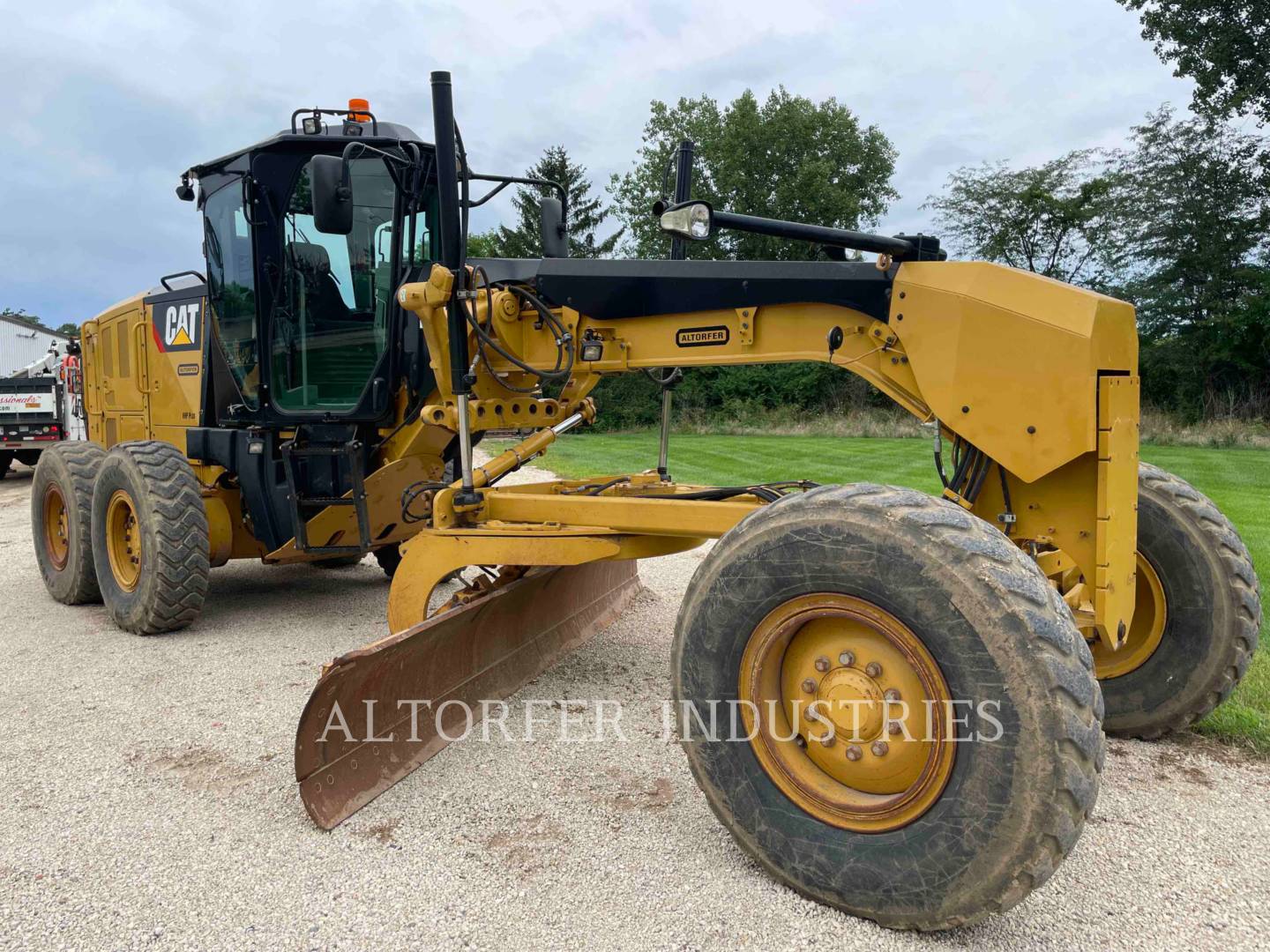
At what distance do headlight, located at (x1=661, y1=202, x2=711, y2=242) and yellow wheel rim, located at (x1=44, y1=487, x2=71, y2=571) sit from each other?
539 centimetres

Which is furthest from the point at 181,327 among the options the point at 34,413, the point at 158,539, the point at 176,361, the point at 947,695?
the point at 34,413

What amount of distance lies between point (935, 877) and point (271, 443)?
4366 millimetres

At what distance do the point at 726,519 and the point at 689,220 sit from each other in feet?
3.48

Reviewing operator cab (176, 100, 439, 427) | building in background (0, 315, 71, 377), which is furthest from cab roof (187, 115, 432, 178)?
building in background (0, 315, 71, 377)

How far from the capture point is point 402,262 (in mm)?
4992

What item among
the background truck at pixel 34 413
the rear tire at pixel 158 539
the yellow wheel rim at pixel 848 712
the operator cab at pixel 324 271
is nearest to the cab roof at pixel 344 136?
the operator cab at pixel 324 271

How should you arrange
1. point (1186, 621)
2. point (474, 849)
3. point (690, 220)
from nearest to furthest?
point (474, 849) → point (690, 220) → point (1186, 621)

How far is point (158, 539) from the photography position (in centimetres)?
517

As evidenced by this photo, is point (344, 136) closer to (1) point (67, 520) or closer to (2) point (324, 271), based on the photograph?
(2) point (324, 271)

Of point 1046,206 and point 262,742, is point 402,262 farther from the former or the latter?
point 1046,206

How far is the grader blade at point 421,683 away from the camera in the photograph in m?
3.05

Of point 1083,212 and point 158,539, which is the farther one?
point 1083,212

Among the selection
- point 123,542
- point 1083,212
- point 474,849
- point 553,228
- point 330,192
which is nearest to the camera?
point 474,849

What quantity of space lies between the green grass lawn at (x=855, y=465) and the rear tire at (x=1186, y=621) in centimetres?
73
